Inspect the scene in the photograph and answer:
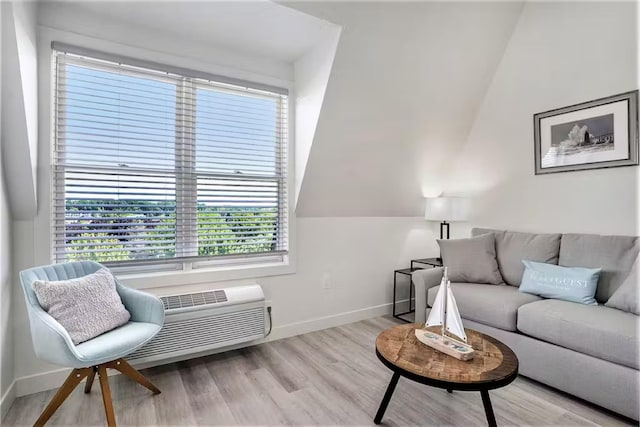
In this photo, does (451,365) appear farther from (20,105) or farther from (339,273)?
(20,105)

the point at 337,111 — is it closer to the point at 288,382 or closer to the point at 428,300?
the point at 428,300

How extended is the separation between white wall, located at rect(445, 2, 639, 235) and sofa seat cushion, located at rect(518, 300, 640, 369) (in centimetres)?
85

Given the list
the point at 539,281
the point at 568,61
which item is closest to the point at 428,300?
the point at 539,281

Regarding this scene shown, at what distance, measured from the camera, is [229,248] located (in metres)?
2.85

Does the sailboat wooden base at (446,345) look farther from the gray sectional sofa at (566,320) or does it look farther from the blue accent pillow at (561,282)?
the blue accent pillow at (561,282)

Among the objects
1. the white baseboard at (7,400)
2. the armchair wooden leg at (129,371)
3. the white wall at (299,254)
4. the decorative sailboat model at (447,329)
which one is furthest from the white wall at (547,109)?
the white baseboard at (7,400)

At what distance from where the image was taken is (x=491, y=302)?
8.17 ft

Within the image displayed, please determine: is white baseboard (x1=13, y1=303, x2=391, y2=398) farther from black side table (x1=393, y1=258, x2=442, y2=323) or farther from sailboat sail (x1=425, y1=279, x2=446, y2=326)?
sailboat sail (x1=425, y1=279, x2=446, y2=326)

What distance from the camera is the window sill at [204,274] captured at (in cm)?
243

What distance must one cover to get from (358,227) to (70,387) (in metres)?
2.54

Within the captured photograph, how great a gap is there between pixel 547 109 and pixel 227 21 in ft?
8.91

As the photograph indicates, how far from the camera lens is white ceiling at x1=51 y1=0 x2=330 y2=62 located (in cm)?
219

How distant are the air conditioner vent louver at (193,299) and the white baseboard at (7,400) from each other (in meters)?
0.90

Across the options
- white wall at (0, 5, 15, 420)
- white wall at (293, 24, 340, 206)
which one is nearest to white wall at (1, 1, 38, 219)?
white wall at (0, 5, 15, 420)
